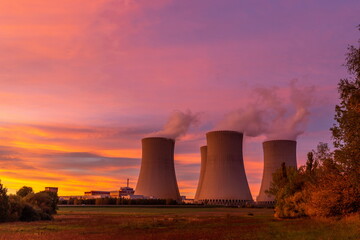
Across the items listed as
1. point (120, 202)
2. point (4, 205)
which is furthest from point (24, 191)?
point (120, 202)

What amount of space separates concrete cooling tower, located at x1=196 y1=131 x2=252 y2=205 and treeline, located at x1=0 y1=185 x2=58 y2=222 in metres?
23.7

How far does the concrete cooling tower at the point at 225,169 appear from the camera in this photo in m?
54.4

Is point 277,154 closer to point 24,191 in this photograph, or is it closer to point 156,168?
point 156,168

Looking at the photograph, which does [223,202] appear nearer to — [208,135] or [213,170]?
[213,170]

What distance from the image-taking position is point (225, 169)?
179ft

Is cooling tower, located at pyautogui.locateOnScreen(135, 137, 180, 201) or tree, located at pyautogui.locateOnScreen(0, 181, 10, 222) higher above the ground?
cooling tower, located at pyautogui.locateOnScreen(135, 137, 180, 201)

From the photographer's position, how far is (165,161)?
188 ft

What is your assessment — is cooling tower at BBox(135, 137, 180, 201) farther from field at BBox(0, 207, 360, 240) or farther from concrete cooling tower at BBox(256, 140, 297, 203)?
field at BBox(0, 207, 360, 240)

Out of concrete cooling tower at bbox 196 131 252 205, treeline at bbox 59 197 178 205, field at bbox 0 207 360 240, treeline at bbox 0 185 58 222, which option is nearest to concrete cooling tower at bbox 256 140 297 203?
concrete cooling tower at bbox 196 131 252 205

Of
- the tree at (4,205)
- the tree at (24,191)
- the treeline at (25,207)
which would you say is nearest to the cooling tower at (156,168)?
the tree at (24,191)

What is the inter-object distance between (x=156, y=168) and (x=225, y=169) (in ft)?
31.3

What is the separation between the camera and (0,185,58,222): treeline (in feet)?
90.8

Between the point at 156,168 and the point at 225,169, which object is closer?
the point at 225,169

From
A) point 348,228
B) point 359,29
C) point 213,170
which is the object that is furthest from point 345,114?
point 213,170
